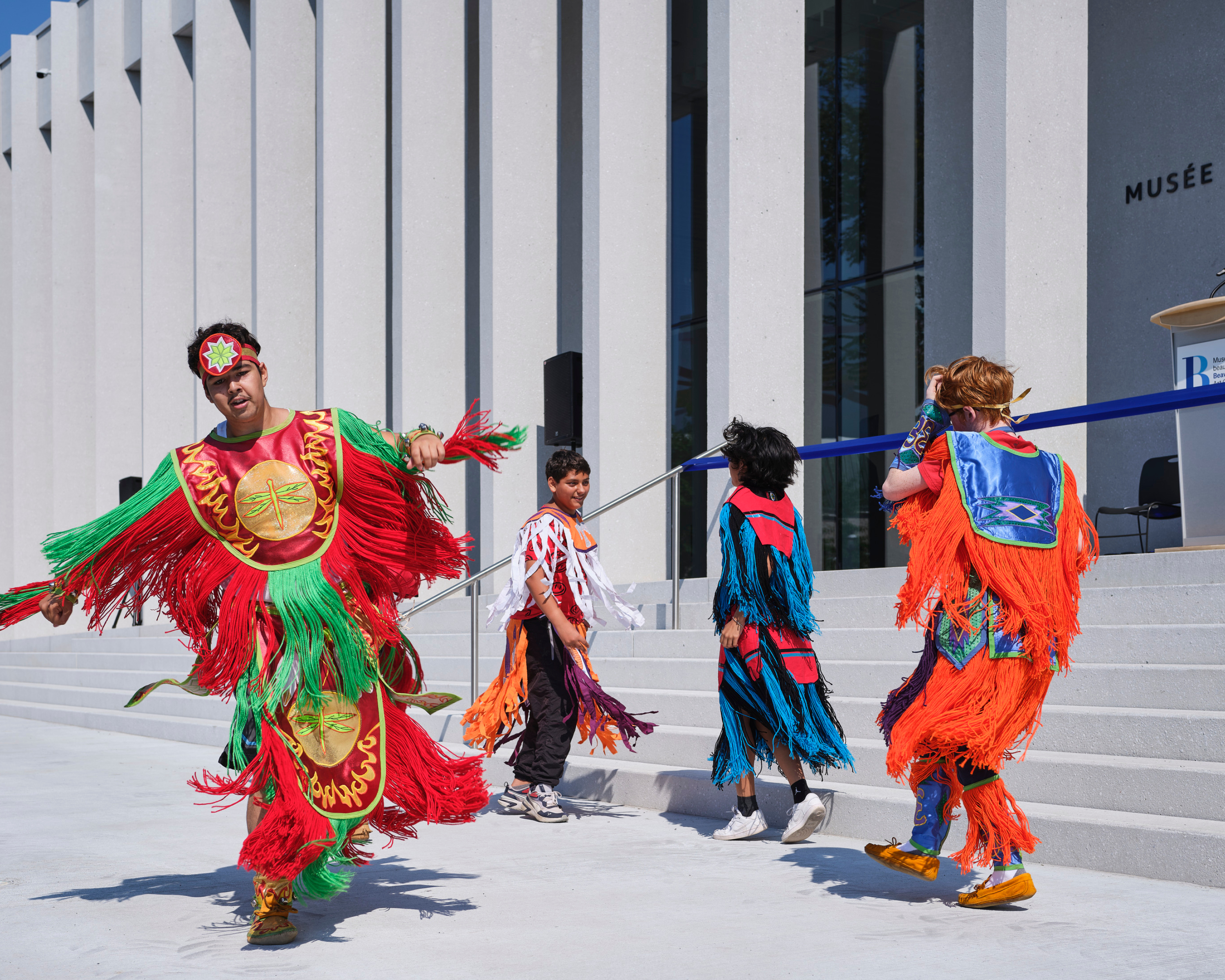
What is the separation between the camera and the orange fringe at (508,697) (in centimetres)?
600

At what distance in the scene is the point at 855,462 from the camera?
1551 centimetres

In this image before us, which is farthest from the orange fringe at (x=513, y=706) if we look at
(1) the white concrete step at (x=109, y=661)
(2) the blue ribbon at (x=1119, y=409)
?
(1) the white concrete step at (x=109, y=661)

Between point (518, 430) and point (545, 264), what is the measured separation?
9544mm

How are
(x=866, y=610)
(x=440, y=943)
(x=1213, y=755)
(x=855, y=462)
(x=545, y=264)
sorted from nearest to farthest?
1. (x=440, y=943)
2. (x=1213, y=755)
3. (x=866, y=610)
4. (x=545, y=264)
5. (x=855, y=462)

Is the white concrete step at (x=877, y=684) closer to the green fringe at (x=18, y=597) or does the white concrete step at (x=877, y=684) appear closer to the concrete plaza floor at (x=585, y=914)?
the concrete plaza floor at (x=585, y=914)

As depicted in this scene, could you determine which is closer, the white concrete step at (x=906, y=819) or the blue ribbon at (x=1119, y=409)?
the white concrete step at (x=906, y=819)

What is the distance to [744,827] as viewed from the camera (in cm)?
507

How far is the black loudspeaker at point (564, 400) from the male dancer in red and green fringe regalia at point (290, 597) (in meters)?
7.09

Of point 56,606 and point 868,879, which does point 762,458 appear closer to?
point 868,879

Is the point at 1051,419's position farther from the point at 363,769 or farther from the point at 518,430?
the point at 363,769

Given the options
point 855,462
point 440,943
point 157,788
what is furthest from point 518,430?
point 855,462

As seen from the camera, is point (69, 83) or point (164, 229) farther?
point (69, 83)

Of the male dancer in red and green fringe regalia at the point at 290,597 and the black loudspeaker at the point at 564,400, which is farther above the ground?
the black loudspeaker at the point at 564,400

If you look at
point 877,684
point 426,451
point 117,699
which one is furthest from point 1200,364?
point 117,699
